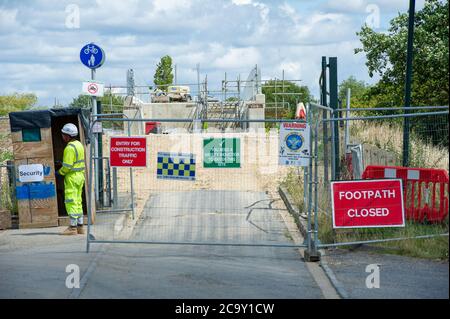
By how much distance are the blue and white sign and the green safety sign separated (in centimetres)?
558

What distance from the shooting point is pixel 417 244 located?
38.0 feet

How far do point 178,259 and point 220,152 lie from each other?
5.68 feet

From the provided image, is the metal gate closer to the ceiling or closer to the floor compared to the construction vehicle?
closer to the floor

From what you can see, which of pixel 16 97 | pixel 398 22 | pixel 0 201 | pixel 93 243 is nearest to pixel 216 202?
pixel 93 243

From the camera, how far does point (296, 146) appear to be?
11.8 meters

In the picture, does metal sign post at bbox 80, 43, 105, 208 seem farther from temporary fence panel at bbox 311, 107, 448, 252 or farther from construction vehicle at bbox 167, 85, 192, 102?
construction vehicle at bbox 167, 85, 192, 102

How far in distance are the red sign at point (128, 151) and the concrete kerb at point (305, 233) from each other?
123 inches

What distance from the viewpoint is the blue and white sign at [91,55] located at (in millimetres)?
16672

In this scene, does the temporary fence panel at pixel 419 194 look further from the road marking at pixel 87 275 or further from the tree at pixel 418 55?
the tree at pixel 418 55

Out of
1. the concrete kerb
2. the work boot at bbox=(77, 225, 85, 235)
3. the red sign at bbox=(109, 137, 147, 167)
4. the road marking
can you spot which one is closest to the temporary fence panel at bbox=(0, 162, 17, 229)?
the work boot at bbox=(77, 225, 85, 235)

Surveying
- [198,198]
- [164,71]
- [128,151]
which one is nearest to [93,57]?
[198,198]

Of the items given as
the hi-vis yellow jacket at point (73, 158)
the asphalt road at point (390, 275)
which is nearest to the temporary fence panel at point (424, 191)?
the asphalt road at point (390, 275)

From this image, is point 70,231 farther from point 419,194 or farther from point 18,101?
point 18,101

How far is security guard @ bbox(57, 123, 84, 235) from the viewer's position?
14148mm
